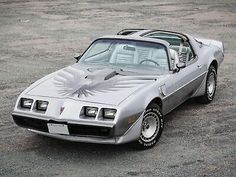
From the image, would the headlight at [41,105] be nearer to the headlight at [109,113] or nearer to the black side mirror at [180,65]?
the headlight at [109,113]

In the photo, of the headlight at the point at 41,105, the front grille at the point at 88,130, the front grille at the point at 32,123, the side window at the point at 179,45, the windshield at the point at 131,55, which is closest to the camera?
the front grille at the point at 88,130

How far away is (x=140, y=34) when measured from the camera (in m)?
8.68

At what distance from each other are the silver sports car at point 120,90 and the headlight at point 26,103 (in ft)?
0.05

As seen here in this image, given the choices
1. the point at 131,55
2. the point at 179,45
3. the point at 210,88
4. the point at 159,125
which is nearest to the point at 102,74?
the point at 131,55

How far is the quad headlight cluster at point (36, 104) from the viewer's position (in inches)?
269

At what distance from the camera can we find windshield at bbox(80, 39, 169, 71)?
7938 mm

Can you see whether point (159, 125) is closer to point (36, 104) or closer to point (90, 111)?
point (90, 111)

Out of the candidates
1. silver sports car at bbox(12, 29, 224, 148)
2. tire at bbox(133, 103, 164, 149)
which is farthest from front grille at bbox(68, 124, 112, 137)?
tire at bbox(133, 103, 164, 149)

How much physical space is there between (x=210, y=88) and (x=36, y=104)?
3.79m

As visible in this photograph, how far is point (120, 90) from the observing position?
22.9 ft

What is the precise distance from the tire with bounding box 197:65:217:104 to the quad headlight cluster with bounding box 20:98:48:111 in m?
3.43

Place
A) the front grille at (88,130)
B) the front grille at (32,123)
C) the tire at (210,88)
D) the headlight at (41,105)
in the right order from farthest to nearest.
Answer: the tire at (210,88), the headlight at (41,105), the front grille at (32,123), the front grille at (88,130)

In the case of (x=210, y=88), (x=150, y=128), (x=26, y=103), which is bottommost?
(x=210, y=88)

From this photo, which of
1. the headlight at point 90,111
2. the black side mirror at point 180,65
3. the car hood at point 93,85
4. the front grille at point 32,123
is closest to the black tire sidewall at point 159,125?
the car hood at point 93,85
